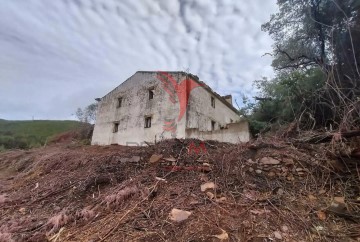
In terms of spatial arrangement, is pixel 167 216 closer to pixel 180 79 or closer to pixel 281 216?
pixel 281 216

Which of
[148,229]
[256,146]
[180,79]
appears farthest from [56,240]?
[180,79]

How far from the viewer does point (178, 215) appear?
3143 mm

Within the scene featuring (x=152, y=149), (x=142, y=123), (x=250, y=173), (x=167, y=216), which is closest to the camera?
(x=167, y=216)

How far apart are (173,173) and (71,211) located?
69.1 inches

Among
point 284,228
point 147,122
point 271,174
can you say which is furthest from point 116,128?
point 284,228

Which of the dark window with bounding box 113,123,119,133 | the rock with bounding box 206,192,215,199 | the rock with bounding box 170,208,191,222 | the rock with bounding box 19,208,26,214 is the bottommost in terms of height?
the rock with bounding box 19,208,26,214

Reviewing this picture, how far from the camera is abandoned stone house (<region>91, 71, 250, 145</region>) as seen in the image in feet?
42.2

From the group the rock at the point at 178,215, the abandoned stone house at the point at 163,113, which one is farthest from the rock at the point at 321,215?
the abandoned stone house at the point at 163,113

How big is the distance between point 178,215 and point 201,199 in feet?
1.64

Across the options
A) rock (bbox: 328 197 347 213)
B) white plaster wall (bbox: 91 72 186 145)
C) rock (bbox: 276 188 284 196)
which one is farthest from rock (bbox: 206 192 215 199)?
white plaster wall (bbox: 91 72 186 145)

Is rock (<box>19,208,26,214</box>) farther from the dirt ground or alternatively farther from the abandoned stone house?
the abandoned stone house

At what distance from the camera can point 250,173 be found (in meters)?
4.01

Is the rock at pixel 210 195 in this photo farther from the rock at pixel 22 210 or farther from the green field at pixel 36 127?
the green field at pixel 36 127

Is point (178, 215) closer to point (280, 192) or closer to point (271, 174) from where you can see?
point (280, 192)
